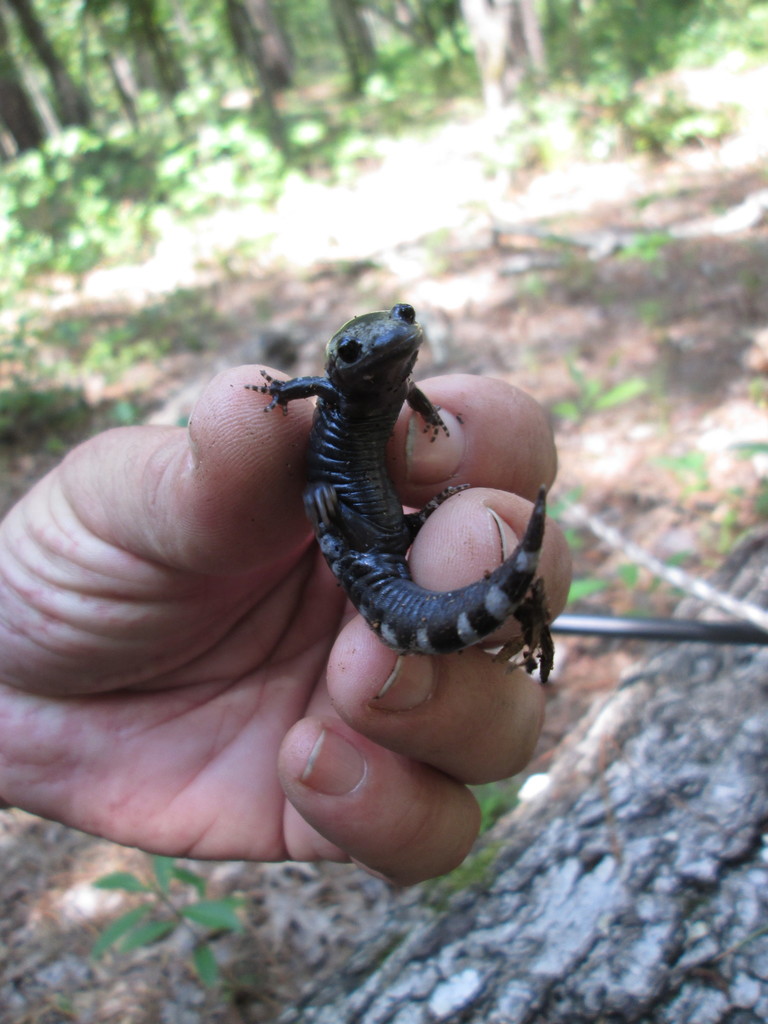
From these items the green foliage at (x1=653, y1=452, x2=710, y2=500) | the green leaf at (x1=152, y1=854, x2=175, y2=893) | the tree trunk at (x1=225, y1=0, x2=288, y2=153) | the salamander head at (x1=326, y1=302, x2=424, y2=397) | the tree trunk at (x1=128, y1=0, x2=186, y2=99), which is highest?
the tree trunk at (x1=128, y1=0, x2=186, y2=99)

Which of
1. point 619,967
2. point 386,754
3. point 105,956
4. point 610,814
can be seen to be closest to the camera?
point 619,967

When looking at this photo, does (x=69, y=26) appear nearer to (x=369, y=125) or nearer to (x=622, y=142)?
(x=369, y=125)

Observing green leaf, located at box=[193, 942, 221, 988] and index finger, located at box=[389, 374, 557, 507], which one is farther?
green leaf, located at box=[193, 942, 221, 988]

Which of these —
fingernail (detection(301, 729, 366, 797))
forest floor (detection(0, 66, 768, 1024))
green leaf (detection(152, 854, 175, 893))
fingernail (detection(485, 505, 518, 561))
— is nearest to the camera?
fingernail (detection(485, 505, 518, 561))

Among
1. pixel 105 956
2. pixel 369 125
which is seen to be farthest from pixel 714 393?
pixel 369 125

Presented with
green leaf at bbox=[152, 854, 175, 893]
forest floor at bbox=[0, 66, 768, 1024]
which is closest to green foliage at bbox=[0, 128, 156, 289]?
forest floor at bbox=[0, 66, 768, 1024]

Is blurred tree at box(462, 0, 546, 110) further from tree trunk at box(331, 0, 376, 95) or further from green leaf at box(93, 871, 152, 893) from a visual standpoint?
tree trunk at box(331, 0, 376, 95)

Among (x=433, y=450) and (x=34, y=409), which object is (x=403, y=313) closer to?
(x=433, y=450)
